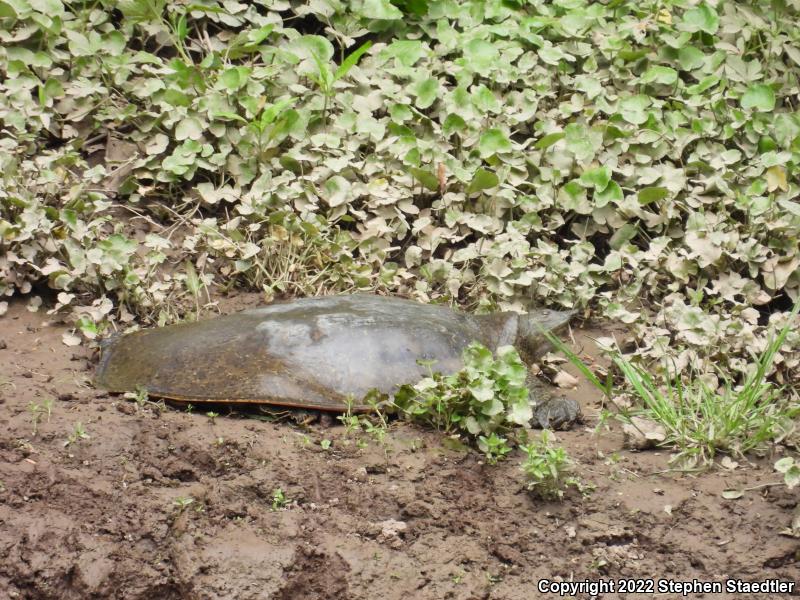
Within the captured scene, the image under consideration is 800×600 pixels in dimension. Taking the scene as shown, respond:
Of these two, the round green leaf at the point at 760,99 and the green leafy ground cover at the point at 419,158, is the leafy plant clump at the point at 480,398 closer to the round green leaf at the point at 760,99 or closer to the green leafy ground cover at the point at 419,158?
the green leafy ground cover at the point at 419,158

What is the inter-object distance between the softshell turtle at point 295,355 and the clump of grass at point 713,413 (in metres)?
0.31

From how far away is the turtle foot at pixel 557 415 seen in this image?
373 cm

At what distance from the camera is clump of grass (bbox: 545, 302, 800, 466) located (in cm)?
342

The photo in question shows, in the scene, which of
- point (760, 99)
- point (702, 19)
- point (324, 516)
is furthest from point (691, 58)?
point (324, 516)

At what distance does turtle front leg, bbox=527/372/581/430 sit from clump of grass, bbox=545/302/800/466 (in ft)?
0.48

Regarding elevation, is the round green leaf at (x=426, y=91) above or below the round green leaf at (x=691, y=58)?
below

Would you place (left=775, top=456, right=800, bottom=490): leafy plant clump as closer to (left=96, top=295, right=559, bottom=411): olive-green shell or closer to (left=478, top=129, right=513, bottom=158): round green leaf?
(left=96, top=295, right=559, bottom=411): olive-green shell

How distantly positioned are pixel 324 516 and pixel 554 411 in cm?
106

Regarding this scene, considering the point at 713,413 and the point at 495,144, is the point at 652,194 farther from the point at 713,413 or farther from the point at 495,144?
the point at 713,413

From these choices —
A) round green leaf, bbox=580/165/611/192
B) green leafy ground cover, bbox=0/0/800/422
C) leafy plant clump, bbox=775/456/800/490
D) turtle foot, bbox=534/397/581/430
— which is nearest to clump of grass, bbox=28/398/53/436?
green leafy ground cover, bbox=0/0/800/422

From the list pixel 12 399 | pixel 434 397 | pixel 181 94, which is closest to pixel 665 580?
pixel 434 397

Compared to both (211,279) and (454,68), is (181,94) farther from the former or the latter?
(454,68)

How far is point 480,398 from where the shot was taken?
132 inches

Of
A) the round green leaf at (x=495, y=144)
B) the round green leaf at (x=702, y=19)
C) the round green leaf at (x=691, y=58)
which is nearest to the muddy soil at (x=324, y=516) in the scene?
the round green leaf at (x=495, y=144)
